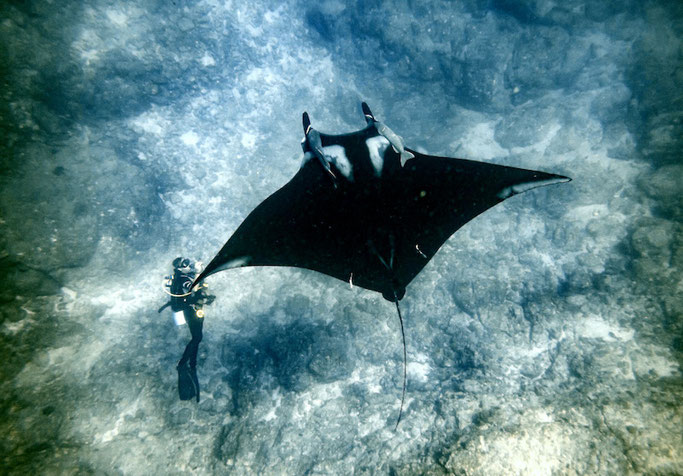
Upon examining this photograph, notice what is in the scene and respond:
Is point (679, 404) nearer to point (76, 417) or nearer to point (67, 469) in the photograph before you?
point (67, 469)

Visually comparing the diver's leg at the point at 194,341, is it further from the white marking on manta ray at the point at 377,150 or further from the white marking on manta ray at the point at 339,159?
the white marking on manta ray at the point at 377,150

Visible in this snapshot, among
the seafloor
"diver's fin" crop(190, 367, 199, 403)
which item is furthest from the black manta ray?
"diver's fin" crop(190, 367, 199, 403)

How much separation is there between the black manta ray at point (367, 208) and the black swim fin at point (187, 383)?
210 inches

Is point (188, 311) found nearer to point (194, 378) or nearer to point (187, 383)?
point (194, 378)

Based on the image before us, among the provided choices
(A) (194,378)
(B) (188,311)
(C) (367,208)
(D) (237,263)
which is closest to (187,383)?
(A) (194,378)

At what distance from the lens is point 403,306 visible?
340 inches

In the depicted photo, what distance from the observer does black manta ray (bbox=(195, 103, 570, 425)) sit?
121 inches

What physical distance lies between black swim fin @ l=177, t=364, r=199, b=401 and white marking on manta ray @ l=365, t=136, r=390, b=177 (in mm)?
6556

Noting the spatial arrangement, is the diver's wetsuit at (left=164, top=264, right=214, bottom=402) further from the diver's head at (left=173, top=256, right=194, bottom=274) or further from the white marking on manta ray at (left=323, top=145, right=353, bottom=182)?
the white marking on manta ray at (left=323, top=145, right=353, bottom=182)

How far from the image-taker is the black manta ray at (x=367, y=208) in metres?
3.06

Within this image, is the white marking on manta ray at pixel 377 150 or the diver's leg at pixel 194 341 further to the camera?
the diver's leg at pixel 194 341

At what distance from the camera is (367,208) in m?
3.14

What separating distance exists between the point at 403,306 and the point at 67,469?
778 cm

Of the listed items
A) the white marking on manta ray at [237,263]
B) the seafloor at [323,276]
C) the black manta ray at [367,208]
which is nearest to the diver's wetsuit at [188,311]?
the seafloor at [323,276]
